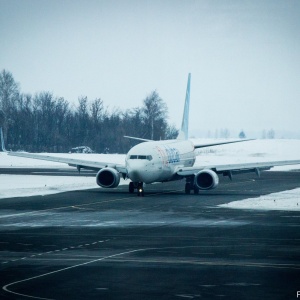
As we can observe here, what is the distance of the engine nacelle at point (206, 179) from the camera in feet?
168

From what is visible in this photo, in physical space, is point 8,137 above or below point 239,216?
above

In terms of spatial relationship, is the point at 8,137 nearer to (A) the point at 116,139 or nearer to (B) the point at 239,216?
(A) the point at 116,139

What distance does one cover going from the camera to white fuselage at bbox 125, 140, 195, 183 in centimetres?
4997

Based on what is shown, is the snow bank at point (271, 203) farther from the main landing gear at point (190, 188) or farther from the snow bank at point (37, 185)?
the snow bank at point (37, 185)

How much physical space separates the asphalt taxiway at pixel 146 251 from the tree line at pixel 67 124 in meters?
109

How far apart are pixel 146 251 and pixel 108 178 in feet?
95.7

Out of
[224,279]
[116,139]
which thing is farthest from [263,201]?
[116,139]

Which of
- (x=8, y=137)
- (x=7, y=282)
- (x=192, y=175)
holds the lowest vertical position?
(x=7, y=282)

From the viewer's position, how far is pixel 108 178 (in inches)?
2099

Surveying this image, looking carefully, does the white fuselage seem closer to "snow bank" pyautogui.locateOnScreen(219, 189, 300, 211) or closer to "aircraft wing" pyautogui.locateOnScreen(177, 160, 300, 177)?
"aircraft wing" pyautogui.locateOnScreen(177, 160, 300, 177)

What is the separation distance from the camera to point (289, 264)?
21188 millimetres

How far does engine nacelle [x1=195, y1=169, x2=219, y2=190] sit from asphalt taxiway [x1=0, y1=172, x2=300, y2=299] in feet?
22.7

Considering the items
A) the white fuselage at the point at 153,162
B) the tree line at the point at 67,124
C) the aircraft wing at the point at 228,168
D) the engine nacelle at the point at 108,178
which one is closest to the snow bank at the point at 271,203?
the aircraft wing at the point at 228,168

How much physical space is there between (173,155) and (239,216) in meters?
19.0
